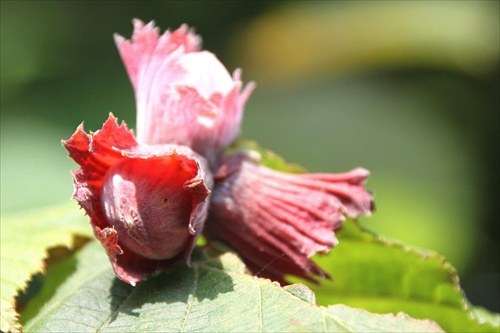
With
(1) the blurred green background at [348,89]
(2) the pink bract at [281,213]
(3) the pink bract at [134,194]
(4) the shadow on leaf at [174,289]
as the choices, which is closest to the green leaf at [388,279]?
(2) the pink bract at [281,213]

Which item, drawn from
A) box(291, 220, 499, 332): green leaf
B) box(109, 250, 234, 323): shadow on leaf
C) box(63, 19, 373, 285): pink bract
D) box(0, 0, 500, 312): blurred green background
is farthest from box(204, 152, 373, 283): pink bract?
box(0, 0, 500, 312): blurred green background

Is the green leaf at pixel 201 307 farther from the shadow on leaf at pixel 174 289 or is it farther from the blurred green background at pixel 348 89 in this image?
the blurred green background at pixel 348 89

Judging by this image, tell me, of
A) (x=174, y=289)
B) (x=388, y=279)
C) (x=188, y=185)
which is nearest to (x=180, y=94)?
(x=188, y=185)

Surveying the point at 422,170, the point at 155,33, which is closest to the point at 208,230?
the point at 155,33

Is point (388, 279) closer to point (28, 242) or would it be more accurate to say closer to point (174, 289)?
point (174, 289)

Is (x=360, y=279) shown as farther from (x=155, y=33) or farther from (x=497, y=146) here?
(x=497, y=146)

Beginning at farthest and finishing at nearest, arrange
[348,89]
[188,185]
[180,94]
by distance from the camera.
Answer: [348,89]
[180,94]
[188,185]
